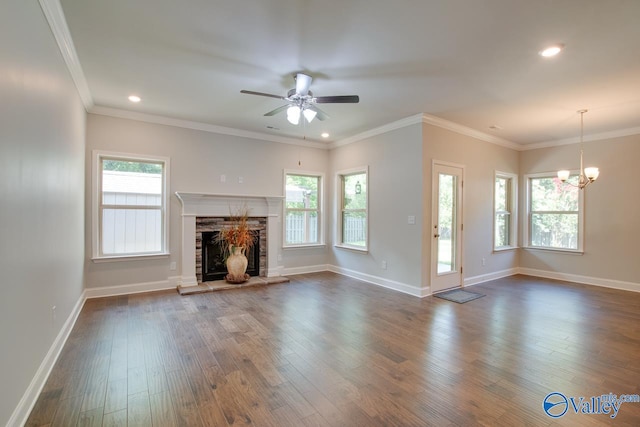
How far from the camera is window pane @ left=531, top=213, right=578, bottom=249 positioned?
19.2ft

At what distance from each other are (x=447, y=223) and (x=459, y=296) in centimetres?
119

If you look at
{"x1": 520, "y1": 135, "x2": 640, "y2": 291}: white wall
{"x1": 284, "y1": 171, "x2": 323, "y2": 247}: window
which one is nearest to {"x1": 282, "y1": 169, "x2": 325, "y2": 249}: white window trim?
{"x1": 284, "y1": 171, "x2": 323, "y2": 247}: window

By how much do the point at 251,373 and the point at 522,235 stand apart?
6.40 meters

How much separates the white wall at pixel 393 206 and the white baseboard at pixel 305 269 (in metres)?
0.77

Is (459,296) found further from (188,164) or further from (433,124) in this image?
(188,164)

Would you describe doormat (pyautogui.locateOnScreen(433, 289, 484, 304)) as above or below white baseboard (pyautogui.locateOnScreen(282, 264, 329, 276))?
below

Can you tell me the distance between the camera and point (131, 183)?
4.77 metres

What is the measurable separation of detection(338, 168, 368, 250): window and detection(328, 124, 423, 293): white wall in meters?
0.17

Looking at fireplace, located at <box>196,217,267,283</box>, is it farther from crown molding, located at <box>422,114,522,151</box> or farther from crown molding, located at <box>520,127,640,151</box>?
crown molding, located at <box>520,127,640,151</box>

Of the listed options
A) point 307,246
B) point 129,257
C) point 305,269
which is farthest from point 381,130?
point 129,257

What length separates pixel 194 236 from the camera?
512 cm

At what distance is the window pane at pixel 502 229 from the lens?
6.20 meters

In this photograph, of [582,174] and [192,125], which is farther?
[192,125]

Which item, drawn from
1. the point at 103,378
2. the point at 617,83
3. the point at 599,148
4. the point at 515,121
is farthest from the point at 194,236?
the point at 599,148
